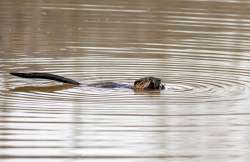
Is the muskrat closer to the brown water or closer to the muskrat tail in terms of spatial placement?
the muskrat tail

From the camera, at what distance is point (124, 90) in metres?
12.7

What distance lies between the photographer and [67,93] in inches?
488

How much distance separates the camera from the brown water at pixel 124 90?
949cm

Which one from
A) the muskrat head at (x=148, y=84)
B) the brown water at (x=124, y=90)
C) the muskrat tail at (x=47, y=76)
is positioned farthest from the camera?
the muskrat tail at (x=47, y=76)

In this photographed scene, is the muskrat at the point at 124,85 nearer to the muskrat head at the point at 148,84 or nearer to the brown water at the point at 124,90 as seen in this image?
the muskrat head at the point at 148,84

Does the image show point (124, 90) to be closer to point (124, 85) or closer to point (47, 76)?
point (124, 85)

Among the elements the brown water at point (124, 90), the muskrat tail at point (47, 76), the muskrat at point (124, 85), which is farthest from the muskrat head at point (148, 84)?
the muskrat tail at point (47, 76)

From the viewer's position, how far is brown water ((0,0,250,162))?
9492 millimetres

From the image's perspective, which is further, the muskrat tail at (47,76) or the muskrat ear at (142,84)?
the muskrat tail at (47,76)

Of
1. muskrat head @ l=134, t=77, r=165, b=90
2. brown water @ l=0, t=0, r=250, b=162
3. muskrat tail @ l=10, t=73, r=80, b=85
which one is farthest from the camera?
muskrat tail @ l=10, t=73, r=80, b=85

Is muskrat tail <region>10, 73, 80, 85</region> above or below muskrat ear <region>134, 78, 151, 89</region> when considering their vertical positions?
above

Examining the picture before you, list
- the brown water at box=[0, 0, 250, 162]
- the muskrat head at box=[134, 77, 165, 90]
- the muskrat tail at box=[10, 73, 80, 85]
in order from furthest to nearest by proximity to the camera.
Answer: the muskrat tail at box=[10, 73, 80, 85]
the muskrat head at box=[134, 77, 165, 90]
the brown water at box=[0, 0, 250, 162]

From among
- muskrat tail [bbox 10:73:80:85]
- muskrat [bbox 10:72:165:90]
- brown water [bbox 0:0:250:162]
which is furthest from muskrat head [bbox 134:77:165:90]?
muskrat tail [bbox 10:73:80:85]

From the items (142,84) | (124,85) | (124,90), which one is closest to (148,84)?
(142,84)
